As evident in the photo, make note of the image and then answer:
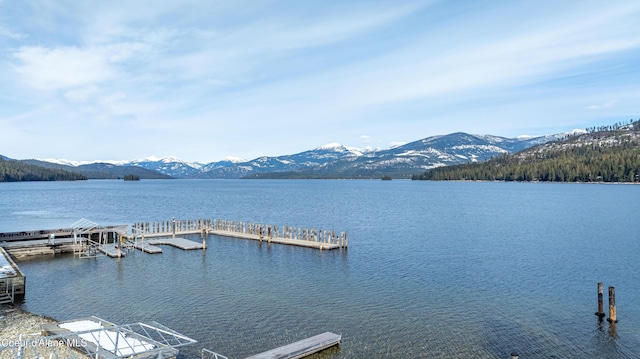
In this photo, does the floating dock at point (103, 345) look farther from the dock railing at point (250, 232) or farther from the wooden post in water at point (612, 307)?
the dock railing at point (250, 232)

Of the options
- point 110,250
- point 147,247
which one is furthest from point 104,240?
point 147,247

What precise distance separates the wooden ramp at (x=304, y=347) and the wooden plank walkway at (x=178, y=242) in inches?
1202

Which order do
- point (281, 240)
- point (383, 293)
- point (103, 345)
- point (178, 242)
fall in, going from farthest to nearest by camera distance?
point (281, 240)
point (178, 242)
point (383, 293)
point (103, 345)

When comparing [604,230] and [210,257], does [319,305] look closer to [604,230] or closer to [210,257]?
[210,257]

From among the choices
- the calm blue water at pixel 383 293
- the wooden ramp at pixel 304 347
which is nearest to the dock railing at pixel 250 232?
the calm blue water at pixel 383 293

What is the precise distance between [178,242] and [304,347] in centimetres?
3549

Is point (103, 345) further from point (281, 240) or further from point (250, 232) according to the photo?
point (250, 232)

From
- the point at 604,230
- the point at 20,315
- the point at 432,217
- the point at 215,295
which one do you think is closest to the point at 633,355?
the point at 215,295

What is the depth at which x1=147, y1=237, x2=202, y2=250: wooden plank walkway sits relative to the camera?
49500 millimetres

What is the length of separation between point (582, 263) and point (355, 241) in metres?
24.5

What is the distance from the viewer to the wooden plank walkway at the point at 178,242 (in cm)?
4950

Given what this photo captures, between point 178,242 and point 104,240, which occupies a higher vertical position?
point 104,240

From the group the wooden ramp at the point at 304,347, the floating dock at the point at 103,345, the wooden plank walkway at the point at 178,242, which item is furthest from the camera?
the wooden plank walkway at the point at 178,242

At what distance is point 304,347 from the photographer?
20.8 meters
